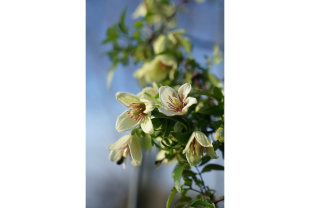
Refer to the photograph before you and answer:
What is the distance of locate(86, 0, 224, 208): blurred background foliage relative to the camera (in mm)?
455

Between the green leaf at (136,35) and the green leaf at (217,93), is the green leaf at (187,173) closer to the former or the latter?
the green leaf at (217,93)

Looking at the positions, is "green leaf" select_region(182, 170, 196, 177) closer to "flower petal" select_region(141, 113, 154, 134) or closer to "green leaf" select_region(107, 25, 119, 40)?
"flower petal" select_region(141, 113, 154, 134)

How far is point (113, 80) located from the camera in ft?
2.06

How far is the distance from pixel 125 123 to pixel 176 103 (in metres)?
0.06

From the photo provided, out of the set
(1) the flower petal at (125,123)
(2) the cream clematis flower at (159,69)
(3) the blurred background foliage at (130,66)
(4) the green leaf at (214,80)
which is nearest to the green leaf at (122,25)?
(3) the blurred background foliage at (130,66)

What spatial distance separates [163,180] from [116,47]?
326 mm

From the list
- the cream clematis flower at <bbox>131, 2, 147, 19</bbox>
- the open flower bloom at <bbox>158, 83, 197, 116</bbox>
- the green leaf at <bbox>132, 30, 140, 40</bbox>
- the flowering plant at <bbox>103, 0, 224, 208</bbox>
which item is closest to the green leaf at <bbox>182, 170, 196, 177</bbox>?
the flowering plant at <bbox>103, 0, 224, 208</bbox>

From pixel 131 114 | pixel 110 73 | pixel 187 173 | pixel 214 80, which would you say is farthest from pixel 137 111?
pixel 110 73

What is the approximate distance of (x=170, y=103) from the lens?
0.23 meters

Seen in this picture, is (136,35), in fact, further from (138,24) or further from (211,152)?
(211,152)

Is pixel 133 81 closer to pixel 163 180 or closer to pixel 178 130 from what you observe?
pixel 163 180

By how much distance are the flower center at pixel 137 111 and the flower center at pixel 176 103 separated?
0.10 ft
